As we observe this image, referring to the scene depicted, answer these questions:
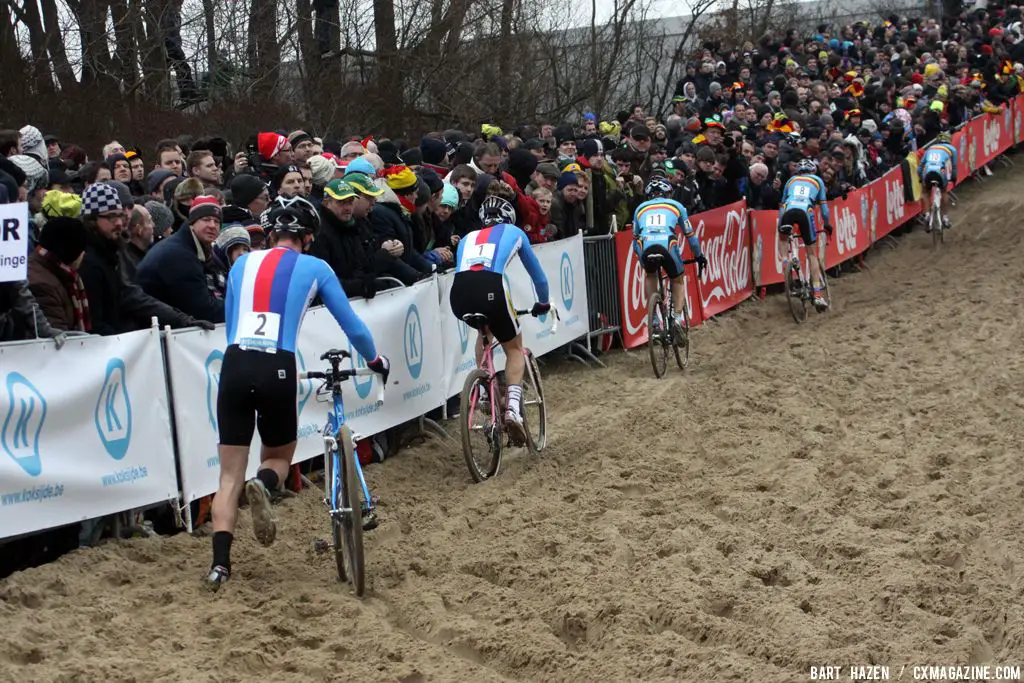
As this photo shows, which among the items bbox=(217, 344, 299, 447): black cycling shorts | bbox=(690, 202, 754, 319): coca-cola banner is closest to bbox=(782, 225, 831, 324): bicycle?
bbox=(690, 202, 754, 319): coca-cola banner

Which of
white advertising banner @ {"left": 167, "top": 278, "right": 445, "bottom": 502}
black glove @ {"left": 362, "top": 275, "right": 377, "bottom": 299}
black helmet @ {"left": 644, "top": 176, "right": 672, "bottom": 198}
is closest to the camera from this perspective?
white advertising banner @ {"left": 167, "top": 278, "right": 445, "bottom": 502}

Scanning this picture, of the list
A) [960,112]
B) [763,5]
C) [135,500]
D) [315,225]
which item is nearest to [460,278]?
[315,225]

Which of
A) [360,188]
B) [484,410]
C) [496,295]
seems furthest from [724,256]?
[360,188]

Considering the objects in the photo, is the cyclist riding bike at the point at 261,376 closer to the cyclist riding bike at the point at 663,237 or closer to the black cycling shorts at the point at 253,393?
the black cycling shorts at the point at 253,393

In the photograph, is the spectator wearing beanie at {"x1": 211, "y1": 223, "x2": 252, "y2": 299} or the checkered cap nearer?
the checkered cap

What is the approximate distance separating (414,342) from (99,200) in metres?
3.31

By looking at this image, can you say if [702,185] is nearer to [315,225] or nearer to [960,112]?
[315,225]

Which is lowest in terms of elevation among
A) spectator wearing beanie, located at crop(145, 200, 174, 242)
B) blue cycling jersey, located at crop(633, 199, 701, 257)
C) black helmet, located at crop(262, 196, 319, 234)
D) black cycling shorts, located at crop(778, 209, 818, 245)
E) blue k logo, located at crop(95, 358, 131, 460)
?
black cycling shorts, located at crop(778, 209, 818, 245)

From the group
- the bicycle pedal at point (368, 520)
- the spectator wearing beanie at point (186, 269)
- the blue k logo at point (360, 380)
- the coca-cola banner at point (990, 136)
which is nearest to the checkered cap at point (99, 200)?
the spectator wearing beanie at point (186, 269)

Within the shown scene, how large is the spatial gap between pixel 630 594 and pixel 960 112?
1017 inches

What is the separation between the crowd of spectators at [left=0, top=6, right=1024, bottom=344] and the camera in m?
7.61

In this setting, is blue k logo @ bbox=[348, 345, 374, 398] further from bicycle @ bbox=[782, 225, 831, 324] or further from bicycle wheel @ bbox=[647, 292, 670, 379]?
bicycle @ bbox=[782, 225, 831, 324]

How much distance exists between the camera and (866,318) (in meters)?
16.4

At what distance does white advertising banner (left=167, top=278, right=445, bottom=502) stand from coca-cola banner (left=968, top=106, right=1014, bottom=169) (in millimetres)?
22083
